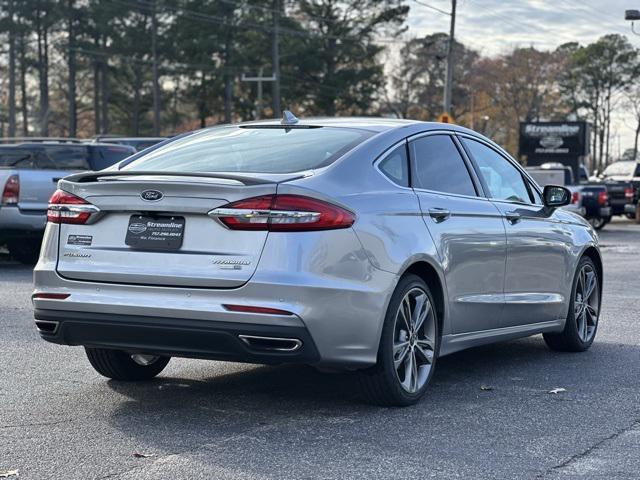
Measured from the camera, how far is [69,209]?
20.1ft

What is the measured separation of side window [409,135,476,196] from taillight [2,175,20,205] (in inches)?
381

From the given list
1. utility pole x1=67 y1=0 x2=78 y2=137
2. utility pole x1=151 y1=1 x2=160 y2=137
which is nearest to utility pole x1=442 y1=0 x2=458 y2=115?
utility pole x1=151 y1=1 x2=160 y2=137

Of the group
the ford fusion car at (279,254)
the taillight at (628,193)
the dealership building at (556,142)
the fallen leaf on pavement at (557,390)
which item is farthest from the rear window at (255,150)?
the dealership building at (556,142)

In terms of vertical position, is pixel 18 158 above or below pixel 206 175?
below

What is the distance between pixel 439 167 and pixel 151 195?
2.02 m

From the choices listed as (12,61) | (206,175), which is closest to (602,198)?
(206,175)

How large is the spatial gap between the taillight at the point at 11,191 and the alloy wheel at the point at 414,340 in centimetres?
1026

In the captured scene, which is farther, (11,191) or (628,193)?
(628,193)

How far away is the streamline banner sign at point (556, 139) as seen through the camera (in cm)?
3931

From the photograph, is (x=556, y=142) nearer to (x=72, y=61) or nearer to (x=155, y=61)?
(x=155, y=61)

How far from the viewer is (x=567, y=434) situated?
5770mm

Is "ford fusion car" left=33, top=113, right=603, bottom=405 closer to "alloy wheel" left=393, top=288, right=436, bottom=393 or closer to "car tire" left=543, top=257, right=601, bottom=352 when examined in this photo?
"alloy wheel" left=393, top=288, right=436, bottom=393

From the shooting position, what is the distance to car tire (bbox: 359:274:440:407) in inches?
239

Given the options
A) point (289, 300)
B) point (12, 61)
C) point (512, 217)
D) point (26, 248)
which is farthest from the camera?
point (12, 61)
